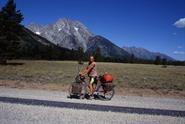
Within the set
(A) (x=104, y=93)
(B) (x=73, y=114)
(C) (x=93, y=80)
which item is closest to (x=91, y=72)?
(C) (x=93, y=80)

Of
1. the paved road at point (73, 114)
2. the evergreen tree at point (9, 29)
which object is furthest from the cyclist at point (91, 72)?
the evergreen tree at point (9, 29)

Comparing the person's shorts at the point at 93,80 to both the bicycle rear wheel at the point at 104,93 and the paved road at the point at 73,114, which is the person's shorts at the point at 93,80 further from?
the paved road at the point at 73,114

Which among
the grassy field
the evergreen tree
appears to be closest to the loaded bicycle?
the grassy field

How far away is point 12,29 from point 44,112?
164ft

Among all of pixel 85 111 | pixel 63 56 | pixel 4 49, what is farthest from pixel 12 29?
pixel 63 56

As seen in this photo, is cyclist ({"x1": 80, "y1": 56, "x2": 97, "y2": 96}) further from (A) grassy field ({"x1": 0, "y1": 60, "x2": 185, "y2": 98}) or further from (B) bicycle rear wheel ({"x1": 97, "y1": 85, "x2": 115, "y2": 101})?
(A) grassy field ({"x1": 0, "y1": 60, "x2": 185, "y2": 98})

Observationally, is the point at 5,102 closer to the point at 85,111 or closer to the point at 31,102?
the point at 31,102

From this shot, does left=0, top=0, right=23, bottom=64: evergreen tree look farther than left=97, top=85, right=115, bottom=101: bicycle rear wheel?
Yes

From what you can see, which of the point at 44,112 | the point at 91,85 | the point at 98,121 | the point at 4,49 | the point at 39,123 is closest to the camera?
the point at 39,123

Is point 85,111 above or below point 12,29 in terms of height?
below

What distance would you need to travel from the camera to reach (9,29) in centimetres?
5897

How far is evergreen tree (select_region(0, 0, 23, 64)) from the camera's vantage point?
58.3 metres

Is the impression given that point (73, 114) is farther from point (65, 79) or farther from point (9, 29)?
point (9, 29)

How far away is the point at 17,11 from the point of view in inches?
2400
